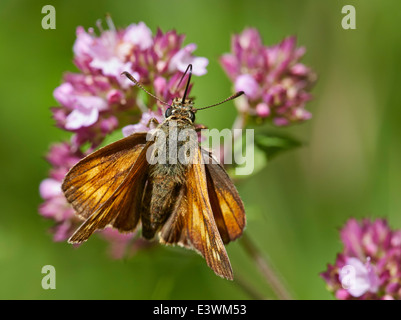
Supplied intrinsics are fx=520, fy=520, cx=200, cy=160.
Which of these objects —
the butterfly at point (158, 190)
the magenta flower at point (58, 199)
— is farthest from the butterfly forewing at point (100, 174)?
the magenta flower at point (58, 199)

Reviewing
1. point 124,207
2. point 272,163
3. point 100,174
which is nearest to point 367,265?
point 124,207

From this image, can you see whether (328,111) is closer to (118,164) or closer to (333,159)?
(333,159)

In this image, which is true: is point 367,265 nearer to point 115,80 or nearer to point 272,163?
point 115,80

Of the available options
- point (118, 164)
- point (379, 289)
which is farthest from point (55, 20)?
point (379, 289)

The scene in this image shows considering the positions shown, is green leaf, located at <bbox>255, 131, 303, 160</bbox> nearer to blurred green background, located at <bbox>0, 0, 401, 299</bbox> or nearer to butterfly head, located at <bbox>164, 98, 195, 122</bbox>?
butterfly head, located at <bbox>164, 98, 195, 122</bbox>

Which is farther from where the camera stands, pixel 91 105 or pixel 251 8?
pixel 251 8

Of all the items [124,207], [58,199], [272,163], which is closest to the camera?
[124,207]
